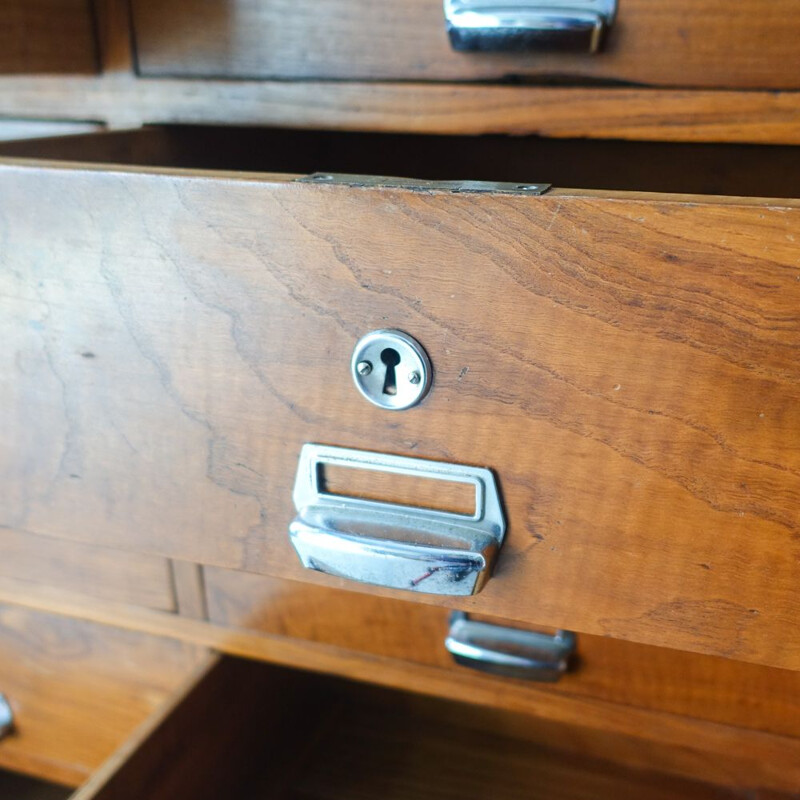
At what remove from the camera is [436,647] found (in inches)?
18.2

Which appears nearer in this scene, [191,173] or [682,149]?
[191,173]

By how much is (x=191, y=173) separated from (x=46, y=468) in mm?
167

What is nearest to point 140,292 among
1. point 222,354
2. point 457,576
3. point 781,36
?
point 222,354

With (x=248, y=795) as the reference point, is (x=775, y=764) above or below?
above

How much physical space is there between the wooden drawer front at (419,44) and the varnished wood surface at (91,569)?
28cm

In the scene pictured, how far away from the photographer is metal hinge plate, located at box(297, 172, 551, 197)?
11.2 inches

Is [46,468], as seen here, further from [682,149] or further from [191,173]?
[682,149]

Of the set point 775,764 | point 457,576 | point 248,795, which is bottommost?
point 248,795

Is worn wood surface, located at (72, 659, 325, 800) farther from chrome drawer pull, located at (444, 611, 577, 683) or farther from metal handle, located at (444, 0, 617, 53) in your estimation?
metal handle, located at (444, 0, 617, 53)

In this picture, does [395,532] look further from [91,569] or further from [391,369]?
[91,569]

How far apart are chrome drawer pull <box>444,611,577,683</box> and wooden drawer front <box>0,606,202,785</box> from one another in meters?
0.17

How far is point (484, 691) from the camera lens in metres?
0.46

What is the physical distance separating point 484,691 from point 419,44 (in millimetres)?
340

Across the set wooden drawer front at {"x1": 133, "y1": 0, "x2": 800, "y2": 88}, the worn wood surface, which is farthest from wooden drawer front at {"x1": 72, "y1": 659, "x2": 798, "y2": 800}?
wooden drawer front at {"x1": 133, "y1": 0, "x2": 800, "y2": 88}
